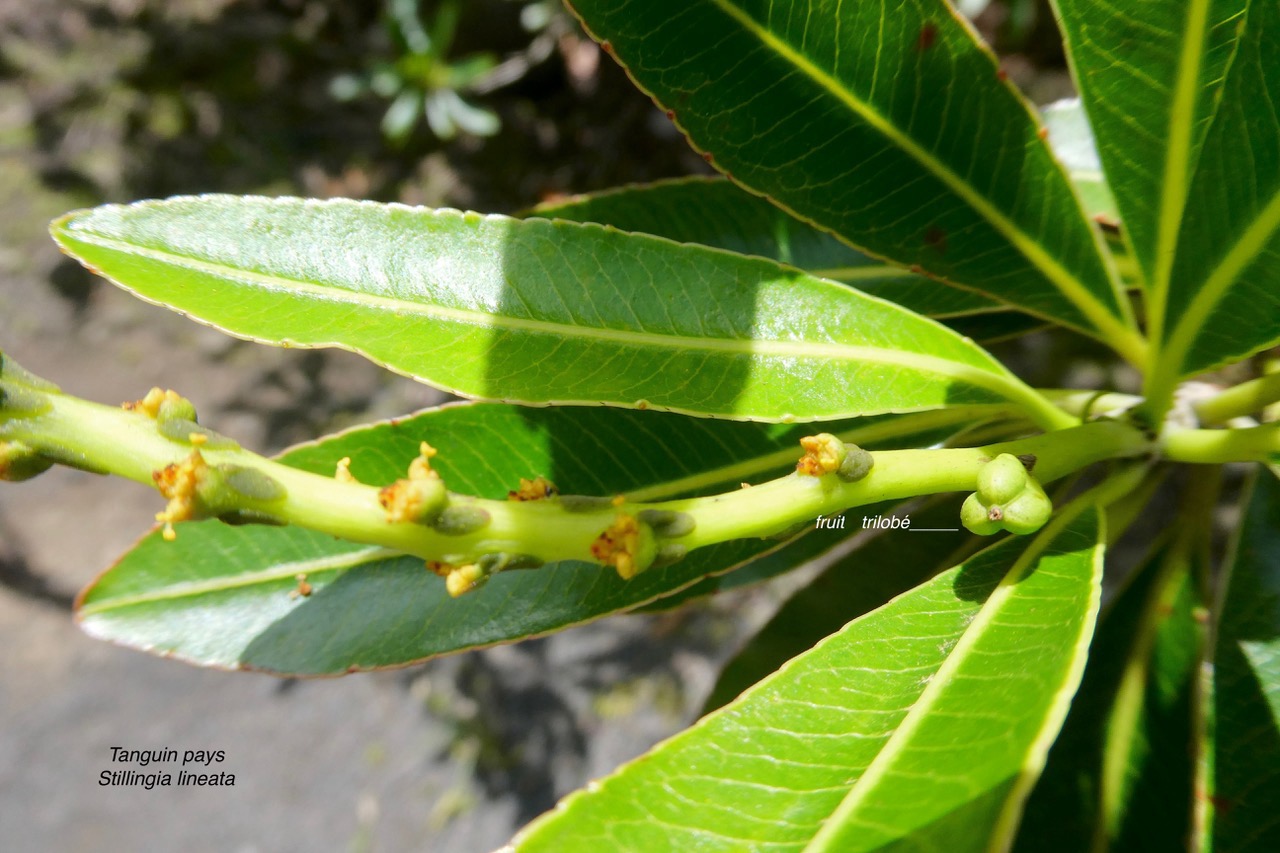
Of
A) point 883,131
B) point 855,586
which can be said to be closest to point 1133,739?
point 855,586

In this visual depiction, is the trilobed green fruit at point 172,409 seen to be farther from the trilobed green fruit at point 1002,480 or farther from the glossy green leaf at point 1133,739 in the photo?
the glossy green leaf at point 1133,739

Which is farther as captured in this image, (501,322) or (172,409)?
(501,322)

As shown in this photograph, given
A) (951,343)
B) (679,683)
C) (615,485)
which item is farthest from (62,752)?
(951,343)

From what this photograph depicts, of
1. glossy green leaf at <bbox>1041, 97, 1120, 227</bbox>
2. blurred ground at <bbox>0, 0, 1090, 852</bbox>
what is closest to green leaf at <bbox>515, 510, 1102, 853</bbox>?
glossy green leaf at <bbox>1041, 97, 1120, 227</bbox>

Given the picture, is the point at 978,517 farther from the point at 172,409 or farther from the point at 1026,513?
the point at 172,409

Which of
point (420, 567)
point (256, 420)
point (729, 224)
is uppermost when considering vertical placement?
point (729, 224)

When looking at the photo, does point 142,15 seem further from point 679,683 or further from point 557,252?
point 557,252

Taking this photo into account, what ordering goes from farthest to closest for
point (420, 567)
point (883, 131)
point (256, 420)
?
1. point (256, 420)
2. point (420, 567)
3. point (883, 131)
